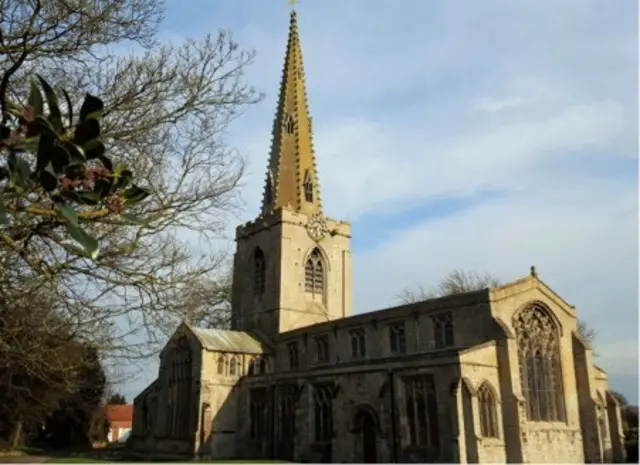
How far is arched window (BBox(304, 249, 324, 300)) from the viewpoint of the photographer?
129ft

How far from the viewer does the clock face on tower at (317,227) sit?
1566 inches

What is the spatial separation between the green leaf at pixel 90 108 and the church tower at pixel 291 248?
113ft

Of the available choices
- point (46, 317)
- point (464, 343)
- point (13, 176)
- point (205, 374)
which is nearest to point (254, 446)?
point (205, 374)

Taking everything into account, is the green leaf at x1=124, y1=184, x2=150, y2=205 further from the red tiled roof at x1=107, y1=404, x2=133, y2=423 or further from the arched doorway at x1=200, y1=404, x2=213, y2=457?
the red tiled roof at x1=107, y1=404, x2=133, y2=423

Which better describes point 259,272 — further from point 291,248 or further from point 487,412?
point 487,412

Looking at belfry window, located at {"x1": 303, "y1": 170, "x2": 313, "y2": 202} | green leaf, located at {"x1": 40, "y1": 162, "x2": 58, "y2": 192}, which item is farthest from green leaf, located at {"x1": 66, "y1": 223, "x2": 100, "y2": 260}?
belfry window, located at {"x1": 303, "y1": 170, "x2": 313, "y2": 202}

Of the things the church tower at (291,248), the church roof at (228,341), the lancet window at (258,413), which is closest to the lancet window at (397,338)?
the lancet window at (258,413)

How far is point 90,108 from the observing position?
3.25 meters

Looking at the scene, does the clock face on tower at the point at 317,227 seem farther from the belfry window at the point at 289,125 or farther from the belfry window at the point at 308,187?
the belfry window at the point at 289,125

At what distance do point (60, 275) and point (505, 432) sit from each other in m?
19.0

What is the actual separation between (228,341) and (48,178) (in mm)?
33831

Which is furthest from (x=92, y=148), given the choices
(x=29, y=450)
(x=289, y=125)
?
(x=29, y=450)

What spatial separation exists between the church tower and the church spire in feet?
0.22

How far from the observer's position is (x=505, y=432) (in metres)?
23.3
